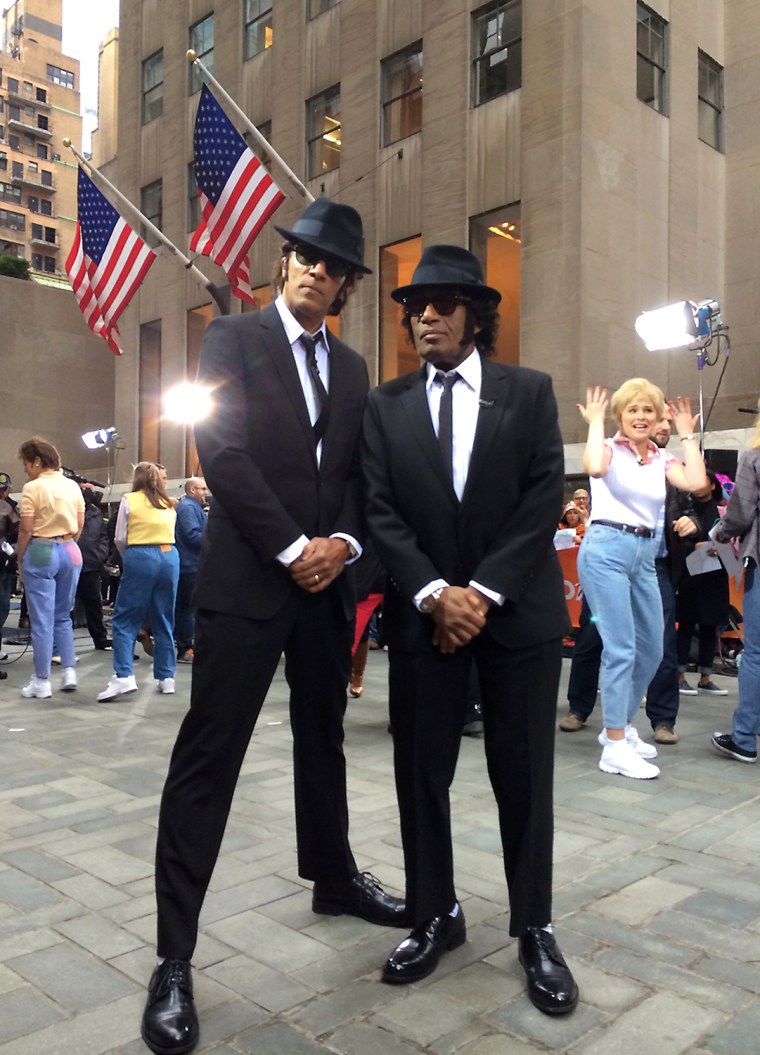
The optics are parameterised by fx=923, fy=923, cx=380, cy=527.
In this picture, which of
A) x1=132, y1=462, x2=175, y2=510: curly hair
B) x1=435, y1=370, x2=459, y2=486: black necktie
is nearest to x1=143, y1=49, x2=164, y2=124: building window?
x1=132, y1=462, x2=175, y2=510: curly hair

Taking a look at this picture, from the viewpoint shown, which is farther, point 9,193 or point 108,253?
point 9,193

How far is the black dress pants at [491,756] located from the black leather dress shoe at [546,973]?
0.14 feet

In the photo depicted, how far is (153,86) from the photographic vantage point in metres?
26.6

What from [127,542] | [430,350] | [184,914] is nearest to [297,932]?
[184,914]

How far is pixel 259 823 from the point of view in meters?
4.13

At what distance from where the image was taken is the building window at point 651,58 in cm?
1753

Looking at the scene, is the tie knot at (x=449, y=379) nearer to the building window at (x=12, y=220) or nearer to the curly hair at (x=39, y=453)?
the curly hair at (x=39, y=453)

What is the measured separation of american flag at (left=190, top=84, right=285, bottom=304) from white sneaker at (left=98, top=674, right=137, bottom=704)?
22.4ft

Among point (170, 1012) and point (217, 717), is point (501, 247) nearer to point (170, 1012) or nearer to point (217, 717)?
point (217, 717)

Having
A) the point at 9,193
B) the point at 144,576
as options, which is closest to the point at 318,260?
the point at 144,576

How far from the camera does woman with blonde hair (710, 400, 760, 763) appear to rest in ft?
17.3

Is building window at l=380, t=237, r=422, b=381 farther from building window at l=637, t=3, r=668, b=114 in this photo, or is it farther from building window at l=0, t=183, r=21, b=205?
building window at l=0, t=183, r=21, b=205

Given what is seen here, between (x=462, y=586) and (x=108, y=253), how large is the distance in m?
13.0

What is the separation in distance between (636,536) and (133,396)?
927 inches
